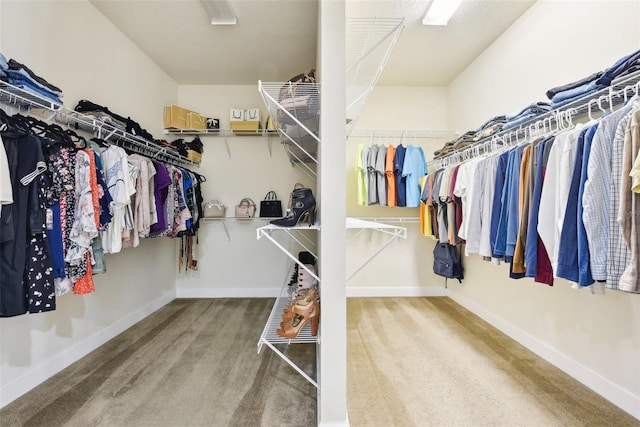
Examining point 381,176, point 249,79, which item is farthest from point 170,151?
point 381,176

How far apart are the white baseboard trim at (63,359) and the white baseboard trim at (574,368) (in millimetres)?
3295

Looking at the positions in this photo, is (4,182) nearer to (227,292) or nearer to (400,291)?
(227,292)

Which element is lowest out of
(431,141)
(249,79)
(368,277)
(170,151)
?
(368,277)

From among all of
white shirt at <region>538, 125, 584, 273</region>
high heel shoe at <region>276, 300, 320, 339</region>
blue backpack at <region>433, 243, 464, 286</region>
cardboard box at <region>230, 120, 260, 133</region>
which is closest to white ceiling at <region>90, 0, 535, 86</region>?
cardboard box at <region>230, 120, 260, 133</region>

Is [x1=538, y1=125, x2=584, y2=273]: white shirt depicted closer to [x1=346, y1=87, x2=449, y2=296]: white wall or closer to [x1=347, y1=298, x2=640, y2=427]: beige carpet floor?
[x1=347, y1=298, x2=640, y2=427]: beige carpet floor

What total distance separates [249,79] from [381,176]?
1941mm

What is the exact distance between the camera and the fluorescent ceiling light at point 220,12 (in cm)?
202

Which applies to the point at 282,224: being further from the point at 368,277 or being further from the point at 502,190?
the point at 368,277

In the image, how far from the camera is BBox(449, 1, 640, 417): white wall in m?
1.47

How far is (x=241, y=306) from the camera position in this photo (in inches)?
121

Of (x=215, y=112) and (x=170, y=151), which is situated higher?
(x=215, y=112)

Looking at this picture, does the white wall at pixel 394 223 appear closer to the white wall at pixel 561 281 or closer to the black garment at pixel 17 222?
the white wall at pixel 561 281

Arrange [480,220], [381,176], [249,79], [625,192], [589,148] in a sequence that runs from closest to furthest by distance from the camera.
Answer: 1. [625,192]
2. [589,148]
3. [480,220]
4. [381,176]
5. [249,79]

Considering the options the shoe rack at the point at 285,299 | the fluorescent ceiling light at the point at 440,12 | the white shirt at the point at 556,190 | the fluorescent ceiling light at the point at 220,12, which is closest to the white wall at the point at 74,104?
the fluorescent ceiling light at the point at 220,12
